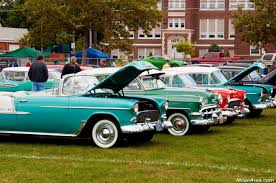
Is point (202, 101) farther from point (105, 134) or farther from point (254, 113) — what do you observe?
point (254, 113)

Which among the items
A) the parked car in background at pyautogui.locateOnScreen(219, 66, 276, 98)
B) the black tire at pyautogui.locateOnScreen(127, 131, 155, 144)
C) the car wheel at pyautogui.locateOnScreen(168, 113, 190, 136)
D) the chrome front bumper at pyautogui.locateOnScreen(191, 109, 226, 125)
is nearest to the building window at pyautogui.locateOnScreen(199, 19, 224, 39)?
the parked car in background at pyautogui.locateOnScreen(219, 66, 276, 98)

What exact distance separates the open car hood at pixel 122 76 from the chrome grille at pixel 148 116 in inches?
32.4

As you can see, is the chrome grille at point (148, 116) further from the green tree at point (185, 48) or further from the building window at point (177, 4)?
the building window at point (177, 4)

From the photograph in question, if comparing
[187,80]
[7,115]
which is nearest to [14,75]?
[187,80]

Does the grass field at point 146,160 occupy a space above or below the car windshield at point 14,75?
below

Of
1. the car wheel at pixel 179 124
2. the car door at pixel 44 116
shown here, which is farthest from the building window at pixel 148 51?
the car door at pixel 44 116

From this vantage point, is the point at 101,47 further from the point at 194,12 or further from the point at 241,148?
the point at 241,148

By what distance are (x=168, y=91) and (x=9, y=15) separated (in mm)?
75632

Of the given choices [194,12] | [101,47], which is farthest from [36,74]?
[194,12]

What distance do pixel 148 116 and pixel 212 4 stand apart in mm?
56932

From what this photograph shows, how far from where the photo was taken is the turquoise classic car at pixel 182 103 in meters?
13.2

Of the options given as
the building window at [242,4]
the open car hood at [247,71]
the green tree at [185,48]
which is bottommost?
the open car hood at [247,71]

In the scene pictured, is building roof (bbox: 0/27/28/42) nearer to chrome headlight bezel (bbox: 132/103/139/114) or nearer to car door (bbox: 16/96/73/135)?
car door (bbox: 16/96/73/135)

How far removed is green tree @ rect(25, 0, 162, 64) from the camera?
131 ft
